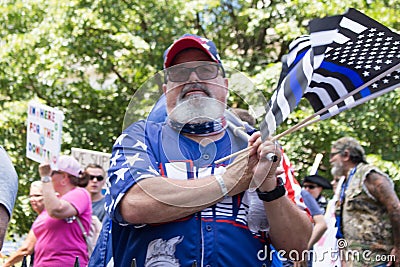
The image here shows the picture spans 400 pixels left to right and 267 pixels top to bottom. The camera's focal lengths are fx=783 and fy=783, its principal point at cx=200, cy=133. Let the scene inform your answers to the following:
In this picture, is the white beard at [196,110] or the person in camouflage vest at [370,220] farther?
the person in camouflage vest at [370,220]

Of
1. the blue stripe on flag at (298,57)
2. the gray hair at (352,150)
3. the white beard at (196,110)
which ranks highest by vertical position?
the gray hair at (352,150)

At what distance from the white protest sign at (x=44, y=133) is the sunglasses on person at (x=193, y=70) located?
3.63 meters

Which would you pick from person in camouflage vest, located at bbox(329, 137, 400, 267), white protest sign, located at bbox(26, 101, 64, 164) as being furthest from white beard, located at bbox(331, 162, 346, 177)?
white protest sign, located at bbox(26, 101, 64, 164)

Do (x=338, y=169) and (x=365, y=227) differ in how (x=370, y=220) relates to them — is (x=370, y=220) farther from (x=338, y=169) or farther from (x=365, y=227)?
(x=338, y=169)

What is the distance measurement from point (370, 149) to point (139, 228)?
9.66 meters

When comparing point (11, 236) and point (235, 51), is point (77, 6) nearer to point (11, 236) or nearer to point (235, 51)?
point (235, 51)

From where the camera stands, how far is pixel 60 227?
5828mm

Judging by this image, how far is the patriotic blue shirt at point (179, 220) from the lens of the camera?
2.81 meters

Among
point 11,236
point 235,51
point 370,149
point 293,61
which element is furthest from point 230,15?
point 293,61

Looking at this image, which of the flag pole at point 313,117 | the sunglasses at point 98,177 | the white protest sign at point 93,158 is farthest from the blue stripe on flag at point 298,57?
the white protest sign at point 93,158

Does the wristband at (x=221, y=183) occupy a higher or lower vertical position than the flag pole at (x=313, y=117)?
lower

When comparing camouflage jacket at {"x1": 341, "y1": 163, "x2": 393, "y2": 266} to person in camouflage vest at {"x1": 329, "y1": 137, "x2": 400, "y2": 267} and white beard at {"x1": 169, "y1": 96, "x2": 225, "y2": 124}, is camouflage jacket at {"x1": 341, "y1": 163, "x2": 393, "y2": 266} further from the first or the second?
white beard at {"x1": 169, "y1": 96, "x2": 225, "y2": 124}

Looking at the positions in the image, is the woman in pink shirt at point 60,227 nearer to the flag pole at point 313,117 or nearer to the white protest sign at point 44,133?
the white protest sign at point 44,133

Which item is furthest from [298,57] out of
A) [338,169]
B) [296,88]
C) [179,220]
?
[338,169]
